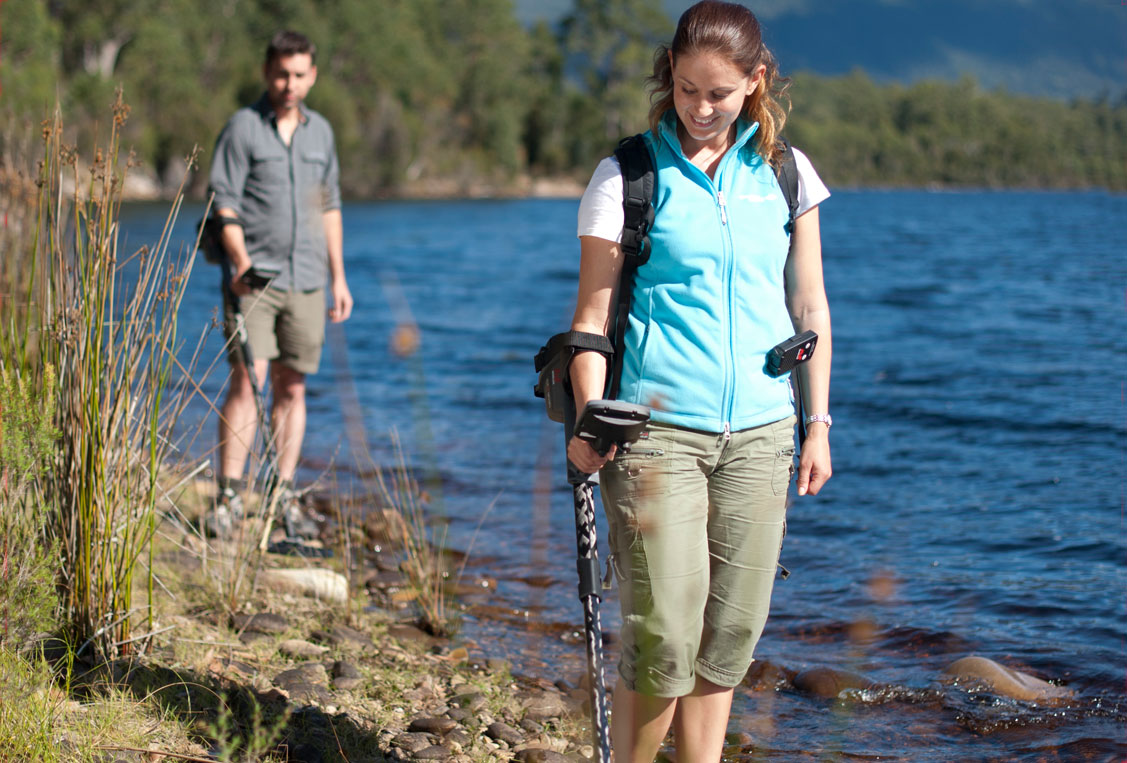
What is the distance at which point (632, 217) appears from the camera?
236 centimetres

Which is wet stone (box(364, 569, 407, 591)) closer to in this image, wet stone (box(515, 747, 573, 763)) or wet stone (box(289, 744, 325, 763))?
wet stone (box(515, 747, 573, 763))

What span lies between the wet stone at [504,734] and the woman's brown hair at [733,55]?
1.87 meters

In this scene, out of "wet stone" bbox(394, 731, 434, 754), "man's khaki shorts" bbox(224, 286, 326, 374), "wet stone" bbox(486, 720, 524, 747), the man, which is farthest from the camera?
"man's khaki shorts" bbox(224, 286, 326, 374)

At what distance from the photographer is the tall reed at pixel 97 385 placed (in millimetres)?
2969

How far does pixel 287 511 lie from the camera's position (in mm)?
4945

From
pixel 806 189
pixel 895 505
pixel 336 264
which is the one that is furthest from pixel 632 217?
pixel 895 505

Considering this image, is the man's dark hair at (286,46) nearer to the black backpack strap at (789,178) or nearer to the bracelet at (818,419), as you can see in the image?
the black backpack strap at (789,178)

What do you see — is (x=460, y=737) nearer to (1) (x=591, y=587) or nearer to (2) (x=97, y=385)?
(1) (x=591, y=587)

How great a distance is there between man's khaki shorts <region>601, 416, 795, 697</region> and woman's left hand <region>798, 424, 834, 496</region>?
7cm

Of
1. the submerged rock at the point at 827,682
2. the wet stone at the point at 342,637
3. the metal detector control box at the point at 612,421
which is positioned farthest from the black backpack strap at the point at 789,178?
the wet stone at the point at 342,637

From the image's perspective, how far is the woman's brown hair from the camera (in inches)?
92.2

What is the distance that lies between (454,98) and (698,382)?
81.3m

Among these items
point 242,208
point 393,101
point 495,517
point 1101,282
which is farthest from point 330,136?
point 393,101

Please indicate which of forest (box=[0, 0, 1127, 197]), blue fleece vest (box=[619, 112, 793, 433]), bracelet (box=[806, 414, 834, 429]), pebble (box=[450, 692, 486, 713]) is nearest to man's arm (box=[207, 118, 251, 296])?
forest (box=[0, 0, 1127, 197])
